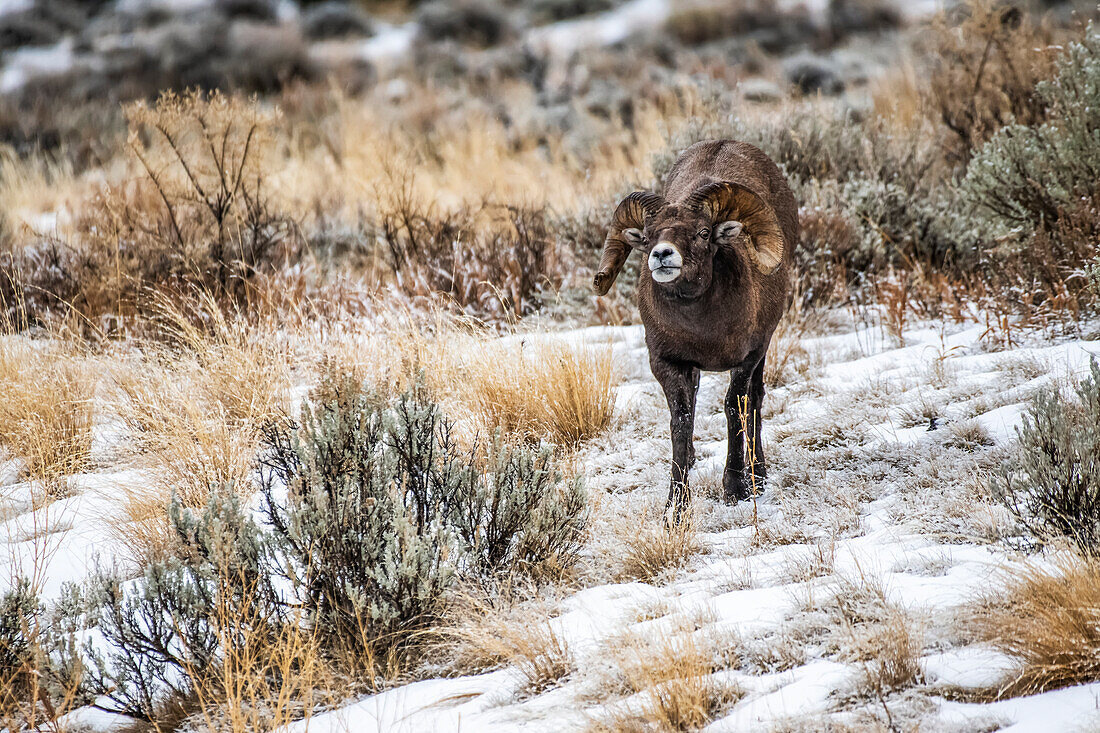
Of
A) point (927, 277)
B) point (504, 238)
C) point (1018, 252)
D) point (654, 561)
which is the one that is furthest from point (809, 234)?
point (654, 561)

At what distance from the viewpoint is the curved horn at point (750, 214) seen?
13.7 feet

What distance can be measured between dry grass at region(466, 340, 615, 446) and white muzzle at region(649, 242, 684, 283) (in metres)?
1.66

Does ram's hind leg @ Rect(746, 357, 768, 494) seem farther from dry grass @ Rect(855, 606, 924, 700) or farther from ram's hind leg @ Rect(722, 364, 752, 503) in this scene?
dry grass @ Rect(855, 606, 924, 700)

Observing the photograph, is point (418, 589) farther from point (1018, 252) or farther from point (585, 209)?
point (585, 209)

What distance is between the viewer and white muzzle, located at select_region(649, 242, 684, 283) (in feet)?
12.3

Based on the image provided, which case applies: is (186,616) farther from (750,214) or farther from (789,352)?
(789,352)

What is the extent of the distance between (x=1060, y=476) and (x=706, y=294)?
5.46ft

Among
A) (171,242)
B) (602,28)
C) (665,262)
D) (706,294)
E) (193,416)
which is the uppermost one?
(602,28)

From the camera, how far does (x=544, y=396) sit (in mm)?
5352

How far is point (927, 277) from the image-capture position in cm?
767

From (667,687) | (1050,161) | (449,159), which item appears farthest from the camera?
(449,159)

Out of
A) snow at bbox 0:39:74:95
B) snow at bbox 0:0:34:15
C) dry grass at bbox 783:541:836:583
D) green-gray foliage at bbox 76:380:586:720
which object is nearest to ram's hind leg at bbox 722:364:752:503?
dry grass at bbox 783:541:836:583

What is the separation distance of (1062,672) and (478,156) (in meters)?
12.1

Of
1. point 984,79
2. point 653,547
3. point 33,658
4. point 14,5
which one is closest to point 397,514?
point 653,547
